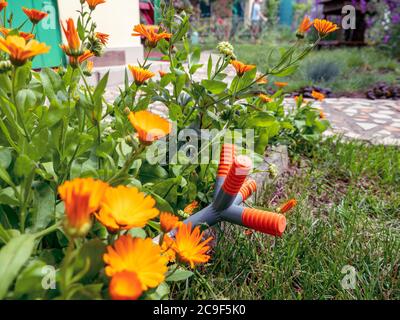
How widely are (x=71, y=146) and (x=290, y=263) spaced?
0.59m

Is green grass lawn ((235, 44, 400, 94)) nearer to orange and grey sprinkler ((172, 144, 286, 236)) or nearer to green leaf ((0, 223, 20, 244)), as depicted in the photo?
orange and grey sprinkler ((172, 144, 286, 236))

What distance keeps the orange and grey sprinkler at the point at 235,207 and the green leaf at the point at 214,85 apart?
195 millimetres

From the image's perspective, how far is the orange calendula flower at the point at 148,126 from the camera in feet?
1.71

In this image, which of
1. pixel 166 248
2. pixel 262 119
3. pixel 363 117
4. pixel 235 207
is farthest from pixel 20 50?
pixel 363 117

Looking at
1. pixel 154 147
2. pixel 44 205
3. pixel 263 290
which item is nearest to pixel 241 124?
pixel 154 147

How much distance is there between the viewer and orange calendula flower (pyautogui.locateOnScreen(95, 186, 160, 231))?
0.47 m

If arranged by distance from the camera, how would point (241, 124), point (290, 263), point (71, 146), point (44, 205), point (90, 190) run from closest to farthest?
1. point (90, 190)
2. point (44, 205)
3. point (71, 146)
4. point (290, 263)
5. point (241, 124)

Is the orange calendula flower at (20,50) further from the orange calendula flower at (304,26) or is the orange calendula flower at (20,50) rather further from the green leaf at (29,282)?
the orange calendula flower at (304,26)

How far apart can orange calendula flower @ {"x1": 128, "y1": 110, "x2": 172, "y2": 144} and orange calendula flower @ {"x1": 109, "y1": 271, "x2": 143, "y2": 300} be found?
0.19 metres

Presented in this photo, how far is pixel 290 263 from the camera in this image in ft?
3.15

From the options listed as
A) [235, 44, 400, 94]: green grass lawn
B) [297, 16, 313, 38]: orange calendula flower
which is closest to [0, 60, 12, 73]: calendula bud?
[297, 16, 313, 38]: orange calendula flower

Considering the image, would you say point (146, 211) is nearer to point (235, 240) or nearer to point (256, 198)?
point (235, 240)

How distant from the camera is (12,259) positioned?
48 cm

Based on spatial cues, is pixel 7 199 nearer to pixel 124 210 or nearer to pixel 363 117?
pixel 124 210
